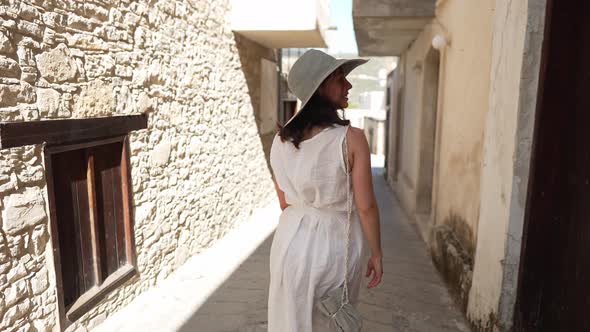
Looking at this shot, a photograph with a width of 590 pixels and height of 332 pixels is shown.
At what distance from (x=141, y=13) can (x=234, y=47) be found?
227 centimetres

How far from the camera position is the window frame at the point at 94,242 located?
260cm

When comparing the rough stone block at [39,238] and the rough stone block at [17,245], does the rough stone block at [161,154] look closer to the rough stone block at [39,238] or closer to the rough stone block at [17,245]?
the rough stone block at [39,238]

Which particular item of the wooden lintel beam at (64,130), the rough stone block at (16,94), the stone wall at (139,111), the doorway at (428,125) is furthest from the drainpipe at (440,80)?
the rough stone block at (16,94)

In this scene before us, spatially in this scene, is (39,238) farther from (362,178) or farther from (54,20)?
(362,178)

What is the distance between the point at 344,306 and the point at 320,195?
1.46ft

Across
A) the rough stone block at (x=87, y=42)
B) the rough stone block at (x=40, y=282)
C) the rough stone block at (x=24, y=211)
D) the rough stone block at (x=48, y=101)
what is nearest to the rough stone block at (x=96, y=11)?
the rough stone block at (x=87, y=42)

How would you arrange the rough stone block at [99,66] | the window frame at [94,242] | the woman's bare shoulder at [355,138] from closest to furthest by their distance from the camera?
the woman's bare shoulder at [355,138], the window frame at [94,242], the rough stone block at [99,66]

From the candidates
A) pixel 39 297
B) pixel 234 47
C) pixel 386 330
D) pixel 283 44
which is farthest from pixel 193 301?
pixel 283 44

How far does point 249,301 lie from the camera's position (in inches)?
138

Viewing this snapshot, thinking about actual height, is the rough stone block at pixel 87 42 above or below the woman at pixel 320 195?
above

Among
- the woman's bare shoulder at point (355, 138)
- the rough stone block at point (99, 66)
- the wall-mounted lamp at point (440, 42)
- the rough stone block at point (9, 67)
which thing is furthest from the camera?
the wall-mounted lamp at point (440, 42)

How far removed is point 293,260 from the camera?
178 centimetres

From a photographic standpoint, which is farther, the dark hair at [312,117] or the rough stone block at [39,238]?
the rough stone block at [39,238]

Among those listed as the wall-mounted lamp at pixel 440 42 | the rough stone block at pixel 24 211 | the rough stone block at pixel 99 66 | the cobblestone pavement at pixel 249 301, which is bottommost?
the cobblestone pavement at pixel 249 301
